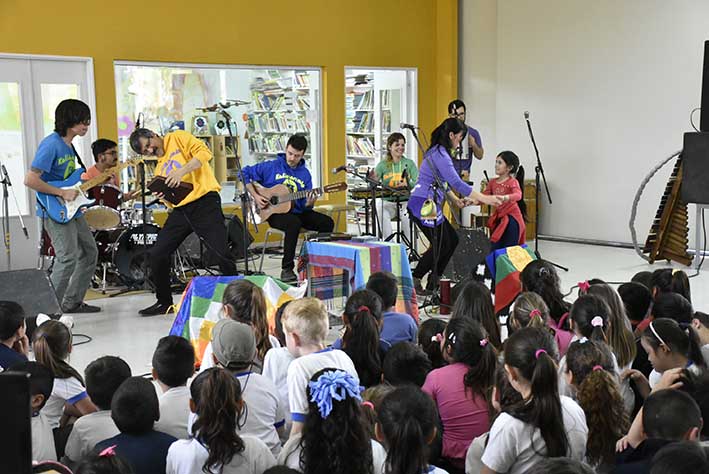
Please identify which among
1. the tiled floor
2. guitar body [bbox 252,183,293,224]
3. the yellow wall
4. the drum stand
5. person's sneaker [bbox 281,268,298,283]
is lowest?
the tiled floor

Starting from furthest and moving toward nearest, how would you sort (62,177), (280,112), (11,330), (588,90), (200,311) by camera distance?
(280,112) → (588,90) → (62,177) → (200,311) → (11,330)

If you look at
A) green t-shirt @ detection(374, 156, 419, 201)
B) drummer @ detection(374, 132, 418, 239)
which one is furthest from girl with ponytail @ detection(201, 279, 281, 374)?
green t-shirt @ detection(374, 156, 419, 201)

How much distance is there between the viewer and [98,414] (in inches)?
121

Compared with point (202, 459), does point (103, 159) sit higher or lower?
higher

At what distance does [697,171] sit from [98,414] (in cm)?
461

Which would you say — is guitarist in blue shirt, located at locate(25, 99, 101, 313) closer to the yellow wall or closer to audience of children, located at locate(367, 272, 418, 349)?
the yellow wall

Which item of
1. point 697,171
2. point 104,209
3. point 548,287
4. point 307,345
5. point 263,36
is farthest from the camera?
point 263,36

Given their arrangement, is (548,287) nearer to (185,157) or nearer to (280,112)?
(185,157)

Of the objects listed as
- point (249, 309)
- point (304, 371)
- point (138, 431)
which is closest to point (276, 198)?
point (249, 309)

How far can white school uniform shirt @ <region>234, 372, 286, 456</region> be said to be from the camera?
306 centimetres

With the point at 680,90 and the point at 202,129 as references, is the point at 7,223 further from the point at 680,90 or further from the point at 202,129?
the point at 680,90

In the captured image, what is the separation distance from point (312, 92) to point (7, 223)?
415 cm

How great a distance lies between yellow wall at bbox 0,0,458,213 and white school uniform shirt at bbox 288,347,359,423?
655 centimetres

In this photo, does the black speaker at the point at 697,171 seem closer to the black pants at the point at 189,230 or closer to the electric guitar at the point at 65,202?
the black pants at the point at 189,230
